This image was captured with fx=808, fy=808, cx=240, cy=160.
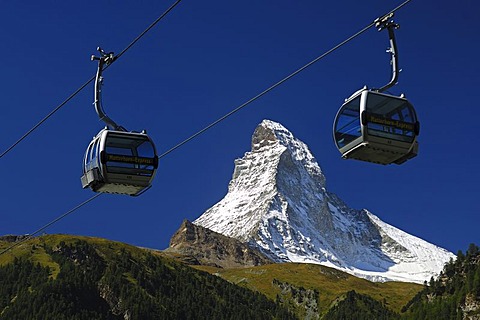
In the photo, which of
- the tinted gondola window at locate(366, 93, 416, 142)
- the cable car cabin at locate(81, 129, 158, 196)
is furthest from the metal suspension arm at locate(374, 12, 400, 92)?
the cable car cabin at locate(81, 129, 158, 196)

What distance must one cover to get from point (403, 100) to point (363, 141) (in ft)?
5.51

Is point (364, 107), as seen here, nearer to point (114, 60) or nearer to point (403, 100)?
point (403, 100)

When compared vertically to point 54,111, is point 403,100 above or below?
below

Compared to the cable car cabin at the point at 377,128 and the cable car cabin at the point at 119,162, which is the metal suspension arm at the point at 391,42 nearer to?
the cable car cabin at the point at 377,128

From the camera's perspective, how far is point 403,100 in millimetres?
22531

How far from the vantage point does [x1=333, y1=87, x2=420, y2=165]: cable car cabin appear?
72.8 ft

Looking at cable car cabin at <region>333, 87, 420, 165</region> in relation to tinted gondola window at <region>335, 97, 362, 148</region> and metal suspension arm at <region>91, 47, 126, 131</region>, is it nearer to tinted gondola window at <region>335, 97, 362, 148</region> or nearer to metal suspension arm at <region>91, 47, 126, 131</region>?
tinted gondola window at <region>335, 97, 362, 148</region>

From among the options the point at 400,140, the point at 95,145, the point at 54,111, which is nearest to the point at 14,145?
the point at 54,111

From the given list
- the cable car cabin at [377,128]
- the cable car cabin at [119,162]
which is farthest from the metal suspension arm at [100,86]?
the cable car cabin at [377,128]

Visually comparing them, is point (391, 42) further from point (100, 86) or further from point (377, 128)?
point (100, 86)

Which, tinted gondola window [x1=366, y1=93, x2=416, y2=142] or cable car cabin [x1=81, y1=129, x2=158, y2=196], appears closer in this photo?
tinted gondola window [x1=366, y1=93, x2=416, y2=142]

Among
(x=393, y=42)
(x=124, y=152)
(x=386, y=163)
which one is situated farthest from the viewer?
(x=124, y=152)

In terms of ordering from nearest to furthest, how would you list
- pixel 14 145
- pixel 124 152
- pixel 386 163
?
pixel 386 163, pixel 124 152, pixel 14 145

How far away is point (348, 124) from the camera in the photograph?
2303cm
